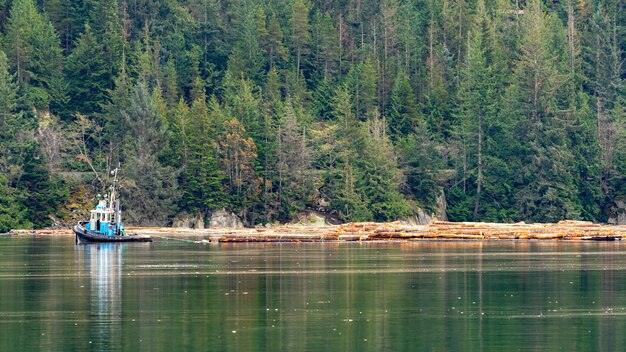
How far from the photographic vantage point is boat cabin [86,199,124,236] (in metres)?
98.2

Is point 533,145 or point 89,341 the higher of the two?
point 533,145

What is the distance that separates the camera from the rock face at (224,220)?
4993 inches

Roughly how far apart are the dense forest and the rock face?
74 cm

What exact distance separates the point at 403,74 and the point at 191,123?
93.1 feet

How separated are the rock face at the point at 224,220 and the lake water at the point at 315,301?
45.3 meters

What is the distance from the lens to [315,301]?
49.7m

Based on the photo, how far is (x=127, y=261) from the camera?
74.6 metres

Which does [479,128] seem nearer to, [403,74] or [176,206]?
[403,74]

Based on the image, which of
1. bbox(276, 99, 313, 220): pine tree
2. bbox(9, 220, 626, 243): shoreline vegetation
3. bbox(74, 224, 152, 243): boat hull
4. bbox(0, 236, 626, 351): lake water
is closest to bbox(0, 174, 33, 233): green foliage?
bbox(9, 220, 626, 243): shoreline vegetation

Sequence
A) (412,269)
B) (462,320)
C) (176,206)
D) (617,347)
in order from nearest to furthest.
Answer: (617,347)
(462,320)
(412,269)
(176,206)

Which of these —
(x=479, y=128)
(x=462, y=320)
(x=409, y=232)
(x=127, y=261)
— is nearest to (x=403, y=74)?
(x=479, y=128)

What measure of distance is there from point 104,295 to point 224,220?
74377 millimetres

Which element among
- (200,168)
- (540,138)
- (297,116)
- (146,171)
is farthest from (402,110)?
(146,171)

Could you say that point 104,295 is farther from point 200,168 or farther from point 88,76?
point 88,76
